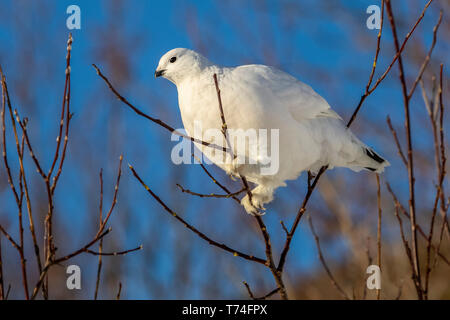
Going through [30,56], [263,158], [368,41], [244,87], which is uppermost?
[30,56]

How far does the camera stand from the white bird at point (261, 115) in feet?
8.09

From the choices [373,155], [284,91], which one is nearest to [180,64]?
[284,91]

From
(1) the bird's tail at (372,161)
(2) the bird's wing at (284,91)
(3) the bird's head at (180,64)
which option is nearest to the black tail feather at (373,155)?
(1) the bird's tail at (372,161)

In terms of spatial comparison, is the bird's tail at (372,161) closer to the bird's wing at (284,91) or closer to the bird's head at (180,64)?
the bird's wing at (284,91)

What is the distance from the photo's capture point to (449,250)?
25.3 feet

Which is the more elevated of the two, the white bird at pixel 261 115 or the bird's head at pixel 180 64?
the bird's head at pixel 180 64

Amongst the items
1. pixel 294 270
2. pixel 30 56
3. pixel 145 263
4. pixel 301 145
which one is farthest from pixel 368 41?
pixel 30 56

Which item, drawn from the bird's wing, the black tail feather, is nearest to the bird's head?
the bird's wing

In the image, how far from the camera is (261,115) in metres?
2.46

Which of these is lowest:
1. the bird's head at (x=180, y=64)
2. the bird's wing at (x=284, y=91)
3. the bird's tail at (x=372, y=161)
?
the bird's tail at (x=372, y=161)
